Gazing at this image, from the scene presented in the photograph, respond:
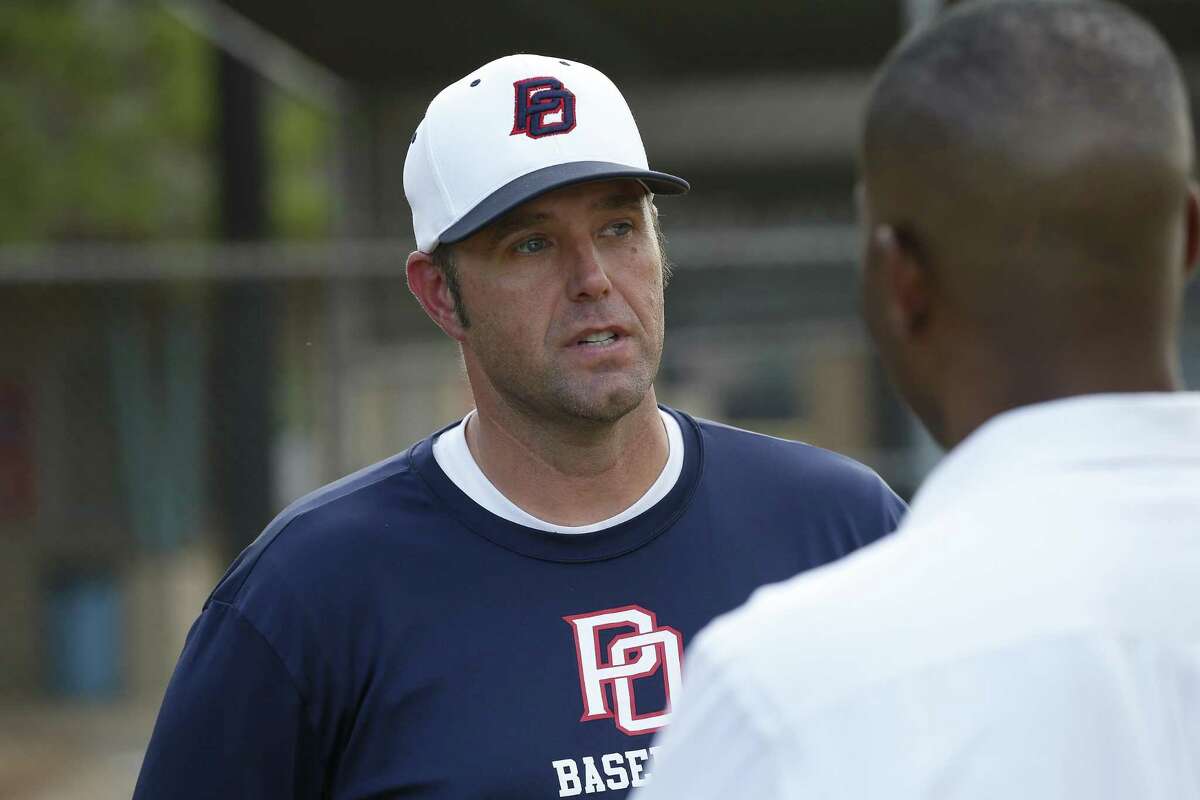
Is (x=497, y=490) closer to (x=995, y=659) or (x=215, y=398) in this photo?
(x=995, y=659)

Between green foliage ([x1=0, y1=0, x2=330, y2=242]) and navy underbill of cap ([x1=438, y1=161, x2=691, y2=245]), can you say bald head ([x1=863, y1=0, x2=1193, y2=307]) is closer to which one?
navy underbill of cap ([x1=438, y1=161, x2=691, y2=245])

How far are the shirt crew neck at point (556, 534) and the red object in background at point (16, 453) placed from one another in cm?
524

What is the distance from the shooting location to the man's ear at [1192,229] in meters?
1.39

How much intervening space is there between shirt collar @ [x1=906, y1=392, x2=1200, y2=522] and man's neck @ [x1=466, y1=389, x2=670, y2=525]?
4.86 ft

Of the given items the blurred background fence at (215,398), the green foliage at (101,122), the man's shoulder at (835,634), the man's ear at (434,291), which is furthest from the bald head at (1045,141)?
the green foliage at (101,122)

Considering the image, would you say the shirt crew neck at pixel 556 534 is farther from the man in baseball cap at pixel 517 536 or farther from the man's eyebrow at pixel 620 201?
the man's eyebrow at pixel 620 201

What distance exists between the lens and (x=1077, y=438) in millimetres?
1290

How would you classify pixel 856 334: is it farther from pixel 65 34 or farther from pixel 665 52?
pixel 65 34

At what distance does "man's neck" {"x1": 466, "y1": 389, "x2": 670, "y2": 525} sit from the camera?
2781 mm

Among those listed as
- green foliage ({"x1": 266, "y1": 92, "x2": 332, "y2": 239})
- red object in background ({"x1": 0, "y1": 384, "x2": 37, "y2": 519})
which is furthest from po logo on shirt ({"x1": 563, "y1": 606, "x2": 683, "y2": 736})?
green foliage ({"x1": 266, "y1": 92, "x2": 332, "y2": 239})

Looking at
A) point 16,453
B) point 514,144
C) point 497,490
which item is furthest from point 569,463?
point 16,453

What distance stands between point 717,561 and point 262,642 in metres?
0.77

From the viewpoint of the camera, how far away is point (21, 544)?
757cm

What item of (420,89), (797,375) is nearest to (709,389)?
(797,375)
